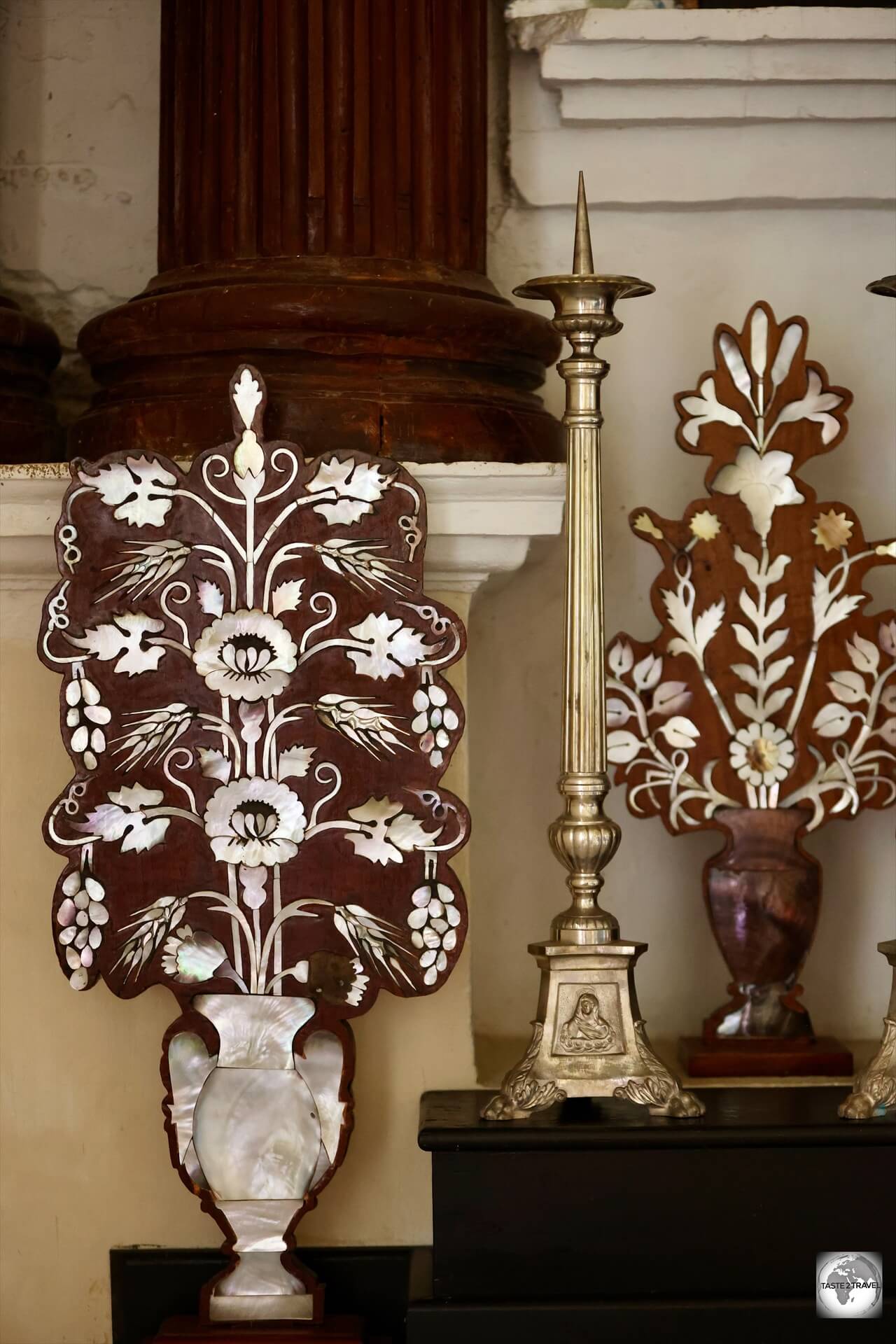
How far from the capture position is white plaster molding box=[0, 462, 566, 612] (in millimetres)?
1592

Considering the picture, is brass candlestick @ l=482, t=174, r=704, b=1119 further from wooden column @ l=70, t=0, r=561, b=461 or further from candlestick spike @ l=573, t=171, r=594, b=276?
wooden column @ l=70, t=0, r=561, b=461

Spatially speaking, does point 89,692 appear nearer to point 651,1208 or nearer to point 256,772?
point 256,772

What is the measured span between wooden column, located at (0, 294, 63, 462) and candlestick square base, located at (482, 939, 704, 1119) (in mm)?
795

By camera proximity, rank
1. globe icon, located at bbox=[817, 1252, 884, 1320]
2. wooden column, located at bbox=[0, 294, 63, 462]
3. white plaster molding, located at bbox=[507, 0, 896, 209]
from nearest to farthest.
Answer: globe icon, located at bbox=[817, 1252, 884, 1320] → wooden column, located at bbox=[0, 294, 63, 462] → white plaster molding, located at bbox=[507, 0, 896, 209]

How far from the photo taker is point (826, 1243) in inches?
59.1

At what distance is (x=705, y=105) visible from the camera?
1.89m

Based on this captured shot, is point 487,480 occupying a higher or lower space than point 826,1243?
higher

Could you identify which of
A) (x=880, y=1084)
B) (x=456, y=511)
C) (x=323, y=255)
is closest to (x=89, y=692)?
(x=456, y=511)

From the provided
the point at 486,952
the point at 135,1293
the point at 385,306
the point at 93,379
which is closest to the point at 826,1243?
the point at 486,952

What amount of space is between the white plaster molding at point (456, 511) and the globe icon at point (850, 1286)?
0.76 m

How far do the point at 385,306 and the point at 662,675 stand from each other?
0.51 metres

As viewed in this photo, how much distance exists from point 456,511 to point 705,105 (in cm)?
67

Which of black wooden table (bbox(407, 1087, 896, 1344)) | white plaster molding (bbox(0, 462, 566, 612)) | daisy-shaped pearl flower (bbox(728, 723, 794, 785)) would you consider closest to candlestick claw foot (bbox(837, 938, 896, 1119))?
black wooden table (bbox(407, 1087, 896, 1344))

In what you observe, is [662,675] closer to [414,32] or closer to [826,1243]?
[826,1243]
